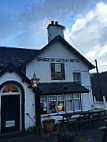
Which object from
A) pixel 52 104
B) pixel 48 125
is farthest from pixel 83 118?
pixel 48 125

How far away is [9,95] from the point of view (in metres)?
9.40

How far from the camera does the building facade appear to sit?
30.4 feet

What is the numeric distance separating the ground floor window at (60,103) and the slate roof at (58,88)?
36.4 inches

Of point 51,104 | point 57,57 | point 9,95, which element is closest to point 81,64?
point 57,57

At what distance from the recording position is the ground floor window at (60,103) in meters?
10.8

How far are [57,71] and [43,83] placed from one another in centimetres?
186

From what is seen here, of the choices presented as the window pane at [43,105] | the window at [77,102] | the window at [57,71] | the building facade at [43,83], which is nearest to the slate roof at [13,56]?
the building facade at [43,83]

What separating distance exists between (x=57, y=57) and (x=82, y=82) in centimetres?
359

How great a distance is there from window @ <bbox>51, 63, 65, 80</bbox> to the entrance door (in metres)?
4.02

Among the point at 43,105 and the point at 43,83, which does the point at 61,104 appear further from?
the point at 43,83

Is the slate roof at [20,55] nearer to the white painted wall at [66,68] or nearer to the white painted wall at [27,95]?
the white painted wall at [66,68]

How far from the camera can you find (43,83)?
1140 cm

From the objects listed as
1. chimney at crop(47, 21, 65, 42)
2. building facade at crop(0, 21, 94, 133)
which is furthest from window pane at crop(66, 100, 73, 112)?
chimney at crop(47, 21, 65, 42)

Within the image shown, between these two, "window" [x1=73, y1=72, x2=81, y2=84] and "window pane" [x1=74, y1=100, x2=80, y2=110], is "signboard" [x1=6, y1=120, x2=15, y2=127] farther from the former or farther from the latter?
"window" [x1=73, y1=72, x2=81, y2=84]
